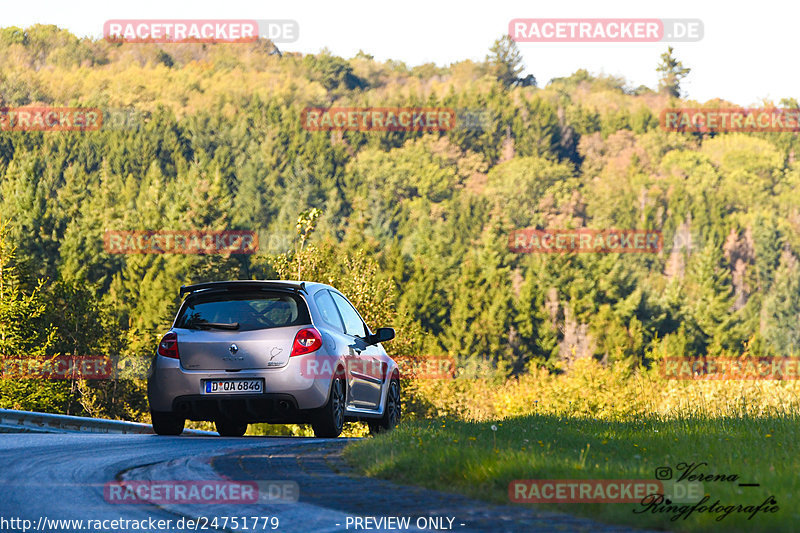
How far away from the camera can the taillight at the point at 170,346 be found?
12727mm

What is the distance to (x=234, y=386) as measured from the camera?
41.0ft

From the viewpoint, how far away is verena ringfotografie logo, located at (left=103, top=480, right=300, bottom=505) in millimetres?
7188

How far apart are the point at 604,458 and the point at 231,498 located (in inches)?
109

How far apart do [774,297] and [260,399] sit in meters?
128

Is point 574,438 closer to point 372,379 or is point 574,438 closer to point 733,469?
point 733,469

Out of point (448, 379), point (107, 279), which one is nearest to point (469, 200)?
point (107, 279)

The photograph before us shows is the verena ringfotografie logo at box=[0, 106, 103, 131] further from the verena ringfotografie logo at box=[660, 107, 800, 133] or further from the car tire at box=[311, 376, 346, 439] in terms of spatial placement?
the car tire at box=[311, 376, 346, 439]

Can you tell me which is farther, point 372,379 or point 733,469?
point 372,379

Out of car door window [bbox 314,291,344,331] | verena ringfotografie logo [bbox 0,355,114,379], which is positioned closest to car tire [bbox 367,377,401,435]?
car door window [bbox 314,291,344,331]

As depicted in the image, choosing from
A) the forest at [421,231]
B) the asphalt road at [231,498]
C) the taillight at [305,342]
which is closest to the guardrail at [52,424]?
the taillight at [305,342]

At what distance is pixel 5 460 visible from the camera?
30.6 feet

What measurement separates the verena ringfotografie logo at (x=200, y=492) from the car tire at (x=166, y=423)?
5189 millimetres

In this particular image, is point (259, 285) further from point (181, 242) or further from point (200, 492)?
point (181, 242)

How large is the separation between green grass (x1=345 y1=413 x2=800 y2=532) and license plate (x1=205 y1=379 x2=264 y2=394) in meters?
1.66
